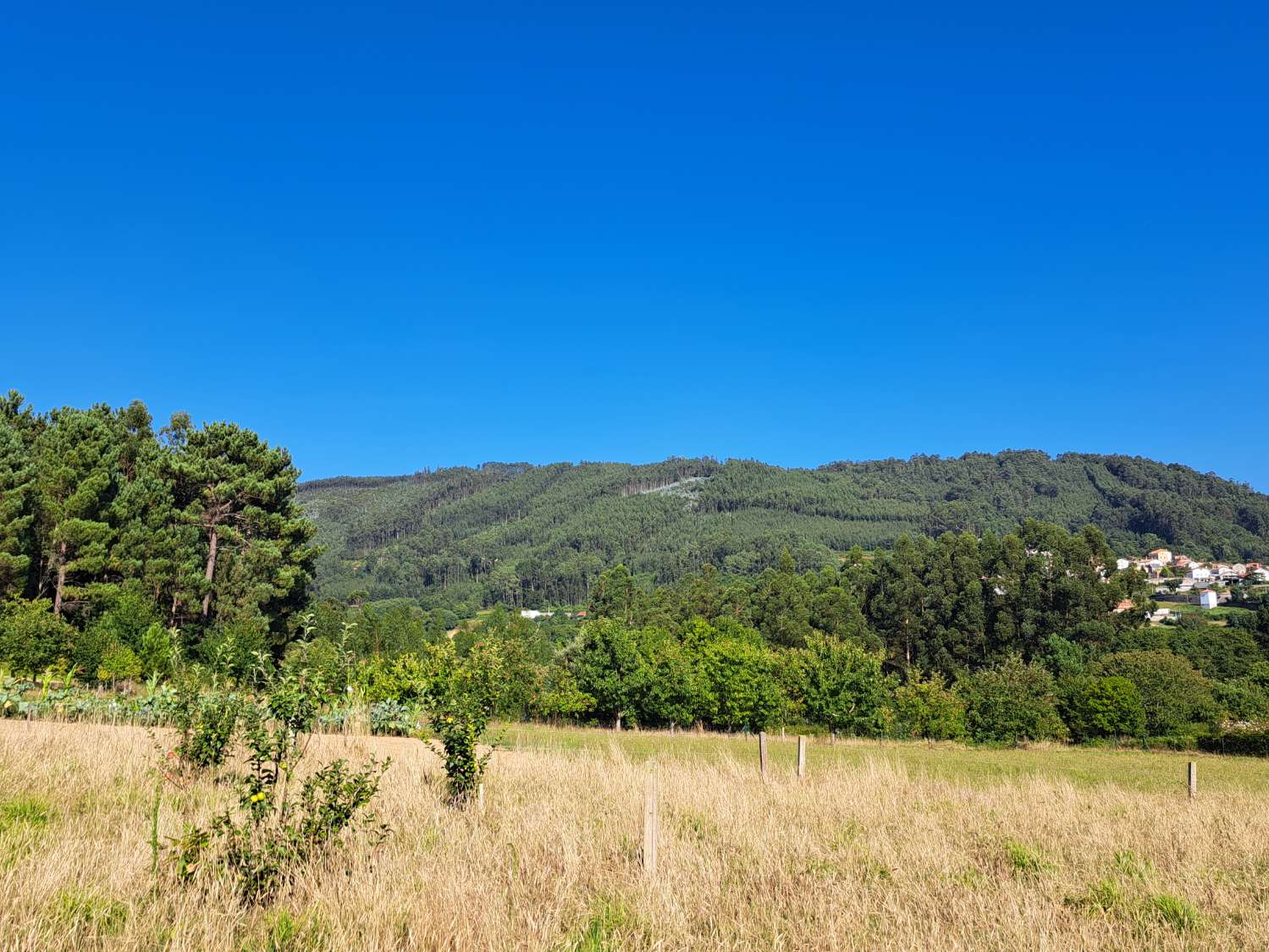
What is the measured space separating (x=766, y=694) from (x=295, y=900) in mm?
38248

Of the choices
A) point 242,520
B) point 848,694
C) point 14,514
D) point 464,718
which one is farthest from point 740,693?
point 14,514

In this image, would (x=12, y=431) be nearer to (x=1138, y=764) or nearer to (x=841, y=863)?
(x=841, y=863)

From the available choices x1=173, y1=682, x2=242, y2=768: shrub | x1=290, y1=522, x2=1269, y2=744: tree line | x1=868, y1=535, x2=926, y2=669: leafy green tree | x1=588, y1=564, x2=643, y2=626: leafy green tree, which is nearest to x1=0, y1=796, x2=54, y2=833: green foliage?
x1=173, y1=682, x2=242, y2=768: shrub

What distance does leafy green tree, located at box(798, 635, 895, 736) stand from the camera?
4103cm

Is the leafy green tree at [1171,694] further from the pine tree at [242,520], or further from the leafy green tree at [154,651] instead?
the leafy green tree at [154,651]

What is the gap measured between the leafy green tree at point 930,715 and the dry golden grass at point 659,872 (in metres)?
30.3

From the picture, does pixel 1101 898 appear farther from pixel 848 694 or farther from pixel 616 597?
pixel 616 597

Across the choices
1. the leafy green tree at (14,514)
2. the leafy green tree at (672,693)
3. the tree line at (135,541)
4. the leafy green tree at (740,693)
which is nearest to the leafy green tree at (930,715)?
the leafy green tree at (740,693)

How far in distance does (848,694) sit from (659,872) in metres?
36.0

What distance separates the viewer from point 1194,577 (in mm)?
143375

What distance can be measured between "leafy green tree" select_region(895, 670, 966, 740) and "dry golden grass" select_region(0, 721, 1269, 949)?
3032 cm

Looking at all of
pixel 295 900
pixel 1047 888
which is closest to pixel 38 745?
pixel 295 900

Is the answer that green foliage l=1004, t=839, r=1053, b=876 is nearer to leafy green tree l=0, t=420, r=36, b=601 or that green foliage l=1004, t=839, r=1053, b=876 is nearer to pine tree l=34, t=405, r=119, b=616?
leafy green tree l=0, t=420, r=36, b=601

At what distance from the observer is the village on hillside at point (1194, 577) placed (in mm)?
121188
